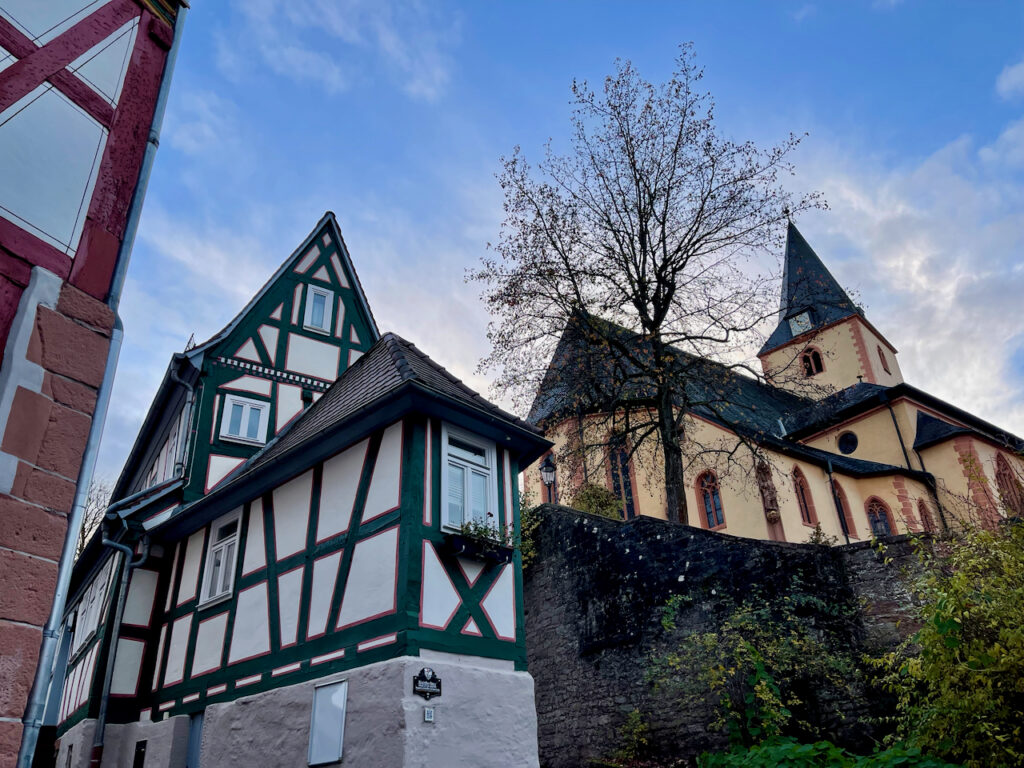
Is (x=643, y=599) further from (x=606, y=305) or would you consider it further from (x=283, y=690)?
(x=606, y=305)

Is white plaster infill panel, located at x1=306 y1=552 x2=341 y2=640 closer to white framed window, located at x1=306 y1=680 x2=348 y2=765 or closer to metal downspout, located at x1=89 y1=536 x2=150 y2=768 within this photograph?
white framed window, located at x1=306 y1=680 x2=348 y2=765

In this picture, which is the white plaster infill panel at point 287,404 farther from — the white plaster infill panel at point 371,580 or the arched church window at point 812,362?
the arched church window at point 812,362

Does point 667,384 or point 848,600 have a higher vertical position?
point 667,384

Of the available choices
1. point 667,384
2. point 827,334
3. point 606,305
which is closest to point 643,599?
point 667,384

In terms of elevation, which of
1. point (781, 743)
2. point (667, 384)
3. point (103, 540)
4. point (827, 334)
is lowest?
point (781, 743)

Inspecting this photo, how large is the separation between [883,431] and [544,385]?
17218 millimetres

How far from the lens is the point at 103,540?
12625 mm

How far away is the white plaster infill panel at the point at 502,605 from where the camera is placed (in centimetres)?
899

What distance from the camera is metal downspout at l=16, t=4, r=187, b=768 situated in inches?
147

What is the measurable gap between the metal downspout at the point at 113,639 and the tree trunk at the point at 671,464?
32.7ft

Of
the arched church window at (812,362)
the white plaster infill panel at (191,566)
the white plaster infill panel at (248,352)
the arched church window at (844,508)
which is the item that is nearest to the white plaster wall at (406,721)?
the white plaster infill panel at (191,566)

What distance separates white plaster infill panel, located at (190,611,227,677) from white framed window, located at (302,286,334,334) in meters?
6.17

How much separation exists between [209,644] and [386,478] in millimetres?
4170

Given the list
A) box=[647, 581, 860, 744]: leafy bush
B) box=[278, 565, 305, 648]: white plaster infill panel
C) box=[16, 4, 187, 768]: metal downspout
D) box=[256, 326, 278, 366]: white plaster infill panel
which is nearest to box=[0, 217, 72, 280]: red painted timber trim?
box=[16, 4, 187, 768]: metal downspout
